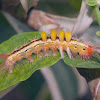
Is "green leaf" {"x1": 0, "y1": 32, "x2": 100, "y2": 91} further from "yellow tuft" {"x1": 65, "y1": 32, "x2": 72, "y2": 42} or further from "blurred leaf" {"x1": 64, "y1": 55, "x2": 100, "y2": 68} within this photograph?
"yellow tuft" {"x1": 65, "y1": 32, "x2": 72, "y2": 42}

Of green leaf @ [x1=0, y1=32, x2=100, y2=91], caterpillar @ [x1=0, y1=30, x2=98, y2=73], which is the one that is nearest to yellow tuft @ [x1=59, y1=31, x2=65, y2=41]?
caterpillar @ [x1=0, y1=30, x2=98, y2=73]

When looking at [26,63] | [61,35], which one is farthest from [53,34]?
[26,63]

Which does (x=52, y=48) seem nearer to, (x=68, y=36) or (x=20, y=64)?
(x=68, y=36)

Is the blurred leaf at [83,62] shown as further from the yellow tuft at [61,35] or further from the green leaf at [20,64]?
the yellow tuft at [61,35]

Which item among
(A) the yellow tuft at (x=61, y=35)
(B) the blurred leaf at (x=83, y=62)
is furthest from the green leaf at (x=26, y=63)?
(A) the yellow tuft at (x=61, y=35)

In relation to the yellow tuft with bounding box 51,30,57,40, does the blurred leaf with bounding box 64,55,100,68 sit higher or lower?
lower

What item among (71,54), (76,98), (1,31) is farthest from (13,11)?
(76,98)
